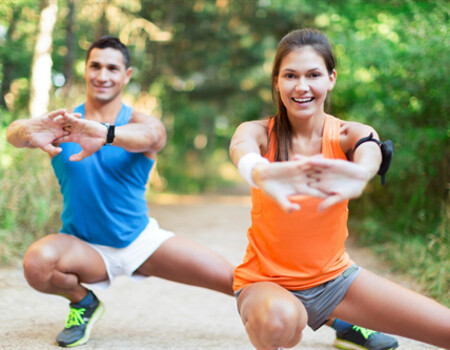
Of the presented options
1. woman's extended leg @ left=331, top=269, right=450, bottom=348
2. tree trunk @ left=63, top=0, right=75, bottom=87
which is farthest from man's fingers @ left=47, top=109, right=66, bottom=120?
tree trunk @ left=63, top=0, right=75, bottom=87

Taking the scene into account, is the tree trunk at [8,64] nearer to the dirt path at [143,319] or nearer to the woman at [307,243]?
the dirt path at [143,319]

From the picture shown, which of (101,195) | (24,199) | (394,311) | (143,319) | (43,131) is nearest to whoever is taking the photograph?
(394,311)

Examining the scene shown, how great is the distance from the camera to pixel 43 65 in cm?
695

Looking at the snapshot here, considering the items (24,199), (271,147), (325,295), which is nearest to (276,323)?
(325,295)

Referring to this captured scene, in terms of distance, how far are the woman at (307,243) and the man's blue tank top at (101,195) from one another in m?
0.89

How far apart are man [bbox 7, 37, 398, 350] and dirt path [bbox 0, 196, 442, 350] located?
0.92 feet

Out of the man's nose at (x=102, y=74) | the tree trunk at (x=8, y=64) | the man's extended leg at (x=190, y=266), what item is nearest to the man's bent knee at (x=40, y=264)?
the man's extended leg at (x=190, y=266)

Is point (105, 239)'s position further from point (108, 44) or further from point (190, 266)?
point (108, 44)

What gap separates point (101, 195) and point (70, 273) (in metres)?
0.48

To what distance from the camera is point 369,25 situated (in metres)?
7.25

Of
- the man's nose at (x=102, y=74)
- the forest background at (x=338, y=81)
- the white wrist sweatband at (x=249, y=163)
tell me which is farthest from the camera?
the forest background at (x=338, y=81)

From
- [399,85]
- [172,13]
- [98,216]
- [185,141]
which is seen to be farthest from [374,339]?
[185,141]

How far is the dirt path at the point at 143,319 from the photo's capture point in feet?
9.99

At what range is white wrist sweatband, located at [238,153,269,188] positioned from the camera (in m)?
2.01
